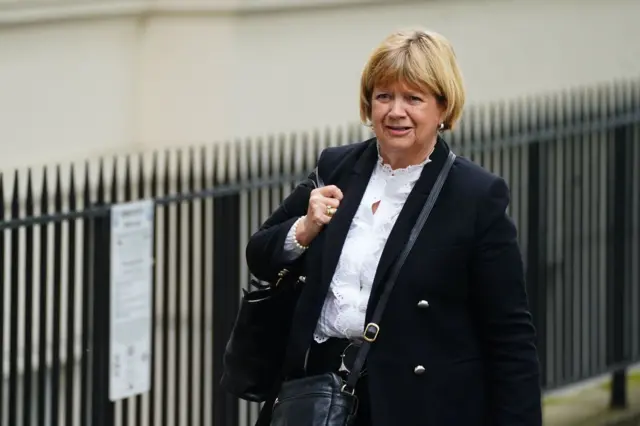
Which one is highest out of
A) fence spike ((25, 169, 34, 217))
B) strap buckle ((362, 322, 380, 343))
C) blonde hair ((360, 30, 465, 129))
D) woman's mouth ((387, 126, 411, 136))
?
blonde hair ((360, 30, 465, 129))

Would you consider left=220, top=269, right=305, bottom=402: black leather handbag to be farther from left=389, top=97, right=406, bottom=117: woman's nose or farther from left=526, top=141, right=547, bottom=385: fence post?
left=526, top=141, right=547, bottom=385: fence post

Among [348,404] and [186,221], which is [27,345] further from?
[348,404]

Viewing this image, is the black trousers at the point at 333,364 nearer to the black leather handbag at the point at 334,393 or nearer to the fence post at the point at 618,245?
the black leather handbag at the point at 334,393

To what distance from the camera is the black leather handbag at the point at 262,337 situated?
14.2ft

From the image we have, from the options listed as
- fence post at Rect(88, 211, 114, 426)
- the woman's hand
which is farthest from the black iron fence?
the woman's hand

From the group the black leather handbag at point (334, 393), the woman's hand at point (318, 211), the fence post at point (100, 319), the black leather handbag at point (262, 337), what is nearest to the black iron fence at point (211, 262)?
the fence post at point (100, 319)

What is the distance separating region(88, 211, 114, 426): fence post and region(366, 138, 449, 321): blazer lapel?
7.75ft

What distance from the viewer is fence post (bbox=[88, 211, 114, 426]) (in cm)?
638

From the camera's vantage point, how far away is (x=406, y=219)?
4160 millimetres

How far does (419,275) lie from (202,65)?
555 centimetres

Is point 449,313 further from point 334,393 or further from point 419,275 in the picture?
point 334,393

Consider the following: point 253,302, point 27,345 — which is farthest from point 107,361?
point 253,302

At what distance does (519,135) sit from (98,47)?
86.6 inches

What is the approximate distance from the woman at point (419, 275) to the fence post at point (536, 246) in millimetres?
4155
